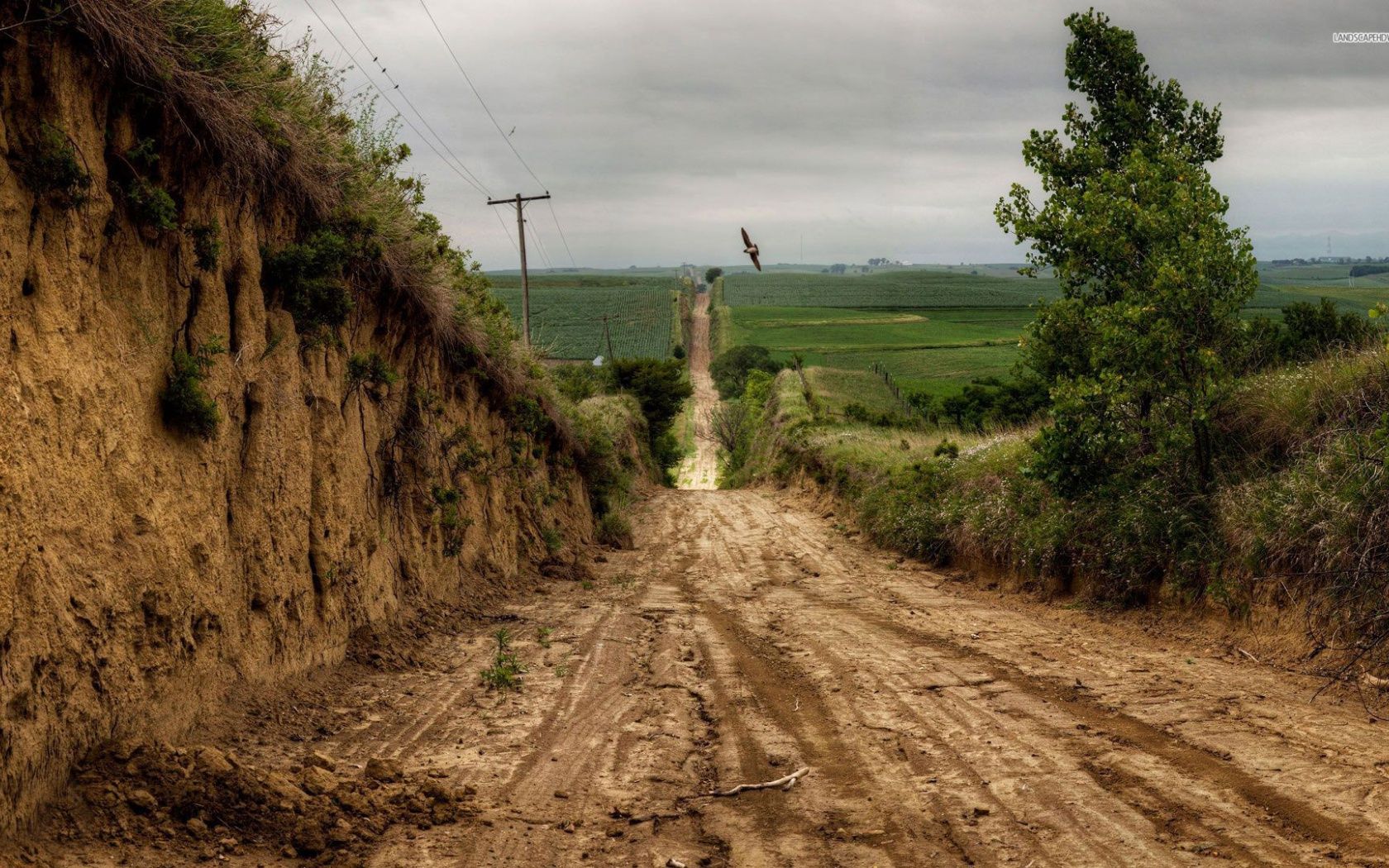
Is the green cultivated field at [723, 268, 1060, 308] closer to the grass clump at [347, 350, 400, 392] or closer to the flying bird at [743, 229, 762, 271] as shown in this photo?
the flying bird at [743, 229, 762, 271]

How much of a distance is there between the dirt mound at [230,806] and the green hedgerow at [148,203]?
3386mm

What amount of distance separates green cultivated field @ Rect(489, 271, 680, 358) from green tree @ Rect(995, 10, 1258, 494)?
65858 millimetres

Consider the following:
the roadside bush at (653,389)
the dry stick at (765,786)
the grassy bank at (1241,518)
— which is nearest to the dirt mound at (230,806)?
the dry stick at (765,786)

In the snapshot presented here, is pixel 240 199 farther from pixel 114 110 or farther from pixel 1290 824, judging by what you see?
pixel 1290 824

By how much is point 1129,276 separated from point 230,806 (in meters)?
11.2

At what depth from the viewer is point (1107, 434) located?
11930 millimetres

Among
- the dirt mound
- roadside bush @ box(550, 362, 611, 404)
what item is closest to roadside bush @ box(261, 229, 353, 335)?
the dirt mound

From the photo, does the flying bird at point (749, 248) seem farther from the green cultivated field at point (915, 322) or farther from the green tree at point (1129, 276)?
the green cultivated field at point (915, 322)

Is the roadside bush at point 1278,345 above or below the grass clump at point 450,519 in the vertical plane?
above

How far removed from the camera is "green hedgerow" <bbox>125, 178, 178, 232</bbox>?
657cm

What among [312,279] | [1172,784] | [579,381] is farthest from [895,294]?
[1172,784]

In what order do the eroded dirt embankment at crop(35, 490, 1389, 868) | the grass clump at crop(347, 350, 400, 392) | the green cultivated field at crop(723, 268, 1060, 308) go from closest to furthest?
1. the eroded dirt embankment at crop(35, 490, 1389, 868)
2. the grass clump at crop(347, 350, 400, 392)
3. the green cultivated field at crop(723, 268, 1060, 308)

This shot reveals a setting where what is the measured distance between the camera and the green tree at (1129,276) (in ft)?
36.2

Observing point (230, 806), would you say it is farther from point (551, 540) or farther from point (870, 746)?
point (551, 540)
